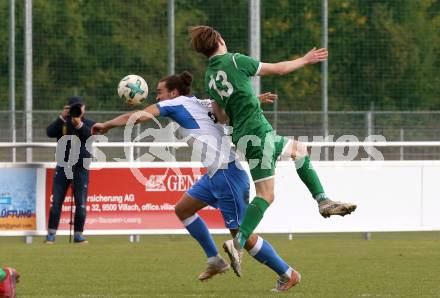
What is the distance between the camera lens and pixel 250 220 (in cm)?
995

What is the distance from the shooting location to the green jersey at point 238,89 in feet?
33.0

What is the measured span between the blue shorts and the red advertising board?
264 inches

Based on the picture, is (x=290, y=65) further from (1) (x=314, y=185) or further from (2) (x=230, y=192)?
(2) (x=230, y=192)

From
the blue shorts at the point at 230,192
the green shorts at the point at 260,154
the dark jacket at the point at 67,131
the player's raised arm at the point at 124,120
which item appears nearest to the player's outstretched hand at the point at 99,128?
the player's raised arm at the point at 124,120

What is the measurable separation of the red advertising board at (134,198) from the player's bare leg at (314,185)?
23.4 ft

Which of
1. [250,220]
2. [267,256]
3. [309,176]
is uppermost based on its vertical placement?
[309,176]

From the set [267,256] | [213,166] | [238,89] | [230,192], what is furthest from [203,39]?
[267,256]

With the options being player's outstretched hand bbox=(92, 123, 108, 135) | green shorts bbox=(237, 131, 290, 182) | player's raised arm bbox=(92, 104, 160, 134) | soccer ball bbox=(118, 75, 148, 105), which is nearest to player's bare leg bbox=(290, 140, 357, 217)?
green shorts bbox=(237, 131, 290, 182)

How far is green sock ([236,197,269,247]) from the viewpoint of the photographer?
9906 millimetres

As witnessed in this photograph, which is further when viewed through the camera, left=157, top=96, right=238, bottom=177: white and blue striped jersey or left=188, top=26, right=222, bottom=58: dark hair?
left=157, top=96, right=238, bottom=177: white and blue striped jersey

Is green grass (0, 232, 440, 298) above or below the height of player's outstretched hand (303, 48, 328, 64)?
below

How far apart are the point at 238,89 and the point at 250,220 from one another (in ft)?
3.27

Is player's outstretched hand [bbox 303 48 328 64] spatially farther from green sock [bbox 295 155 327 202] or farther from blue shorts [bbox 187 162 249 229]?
blue shorts [bbox 187 162 249 229]

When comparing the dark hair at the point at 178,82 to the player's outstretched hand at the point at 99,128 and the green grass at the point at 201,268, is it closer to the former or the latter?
the player's outstretched hand at the point at 99,128
